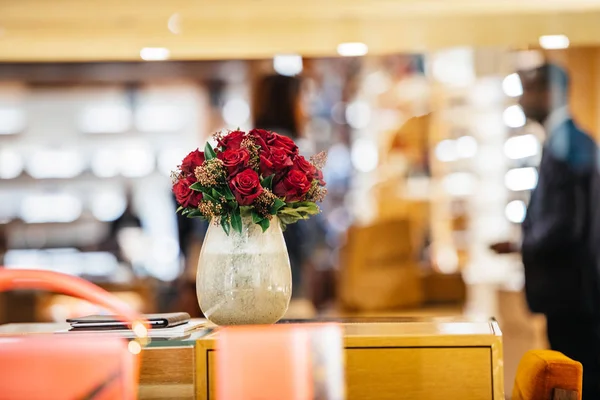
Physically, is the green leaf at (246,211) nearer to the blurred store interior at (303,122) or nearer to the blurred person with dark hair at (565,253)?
the blurred person with dark hair at (565,253)

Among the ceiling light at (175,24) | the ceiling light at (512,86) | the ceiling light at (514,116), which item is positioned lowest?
Answer: the ceiling light at (514,116)

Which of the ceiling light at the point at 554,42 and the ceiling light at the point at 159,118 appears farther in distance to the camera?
the ceiling light at the point at 159,118

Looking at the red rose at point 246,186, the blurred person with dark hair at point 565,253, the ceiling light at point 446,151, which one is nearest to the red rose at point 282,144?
the red rose at point 246,186

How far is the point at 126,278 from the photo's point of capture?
21.6 feet

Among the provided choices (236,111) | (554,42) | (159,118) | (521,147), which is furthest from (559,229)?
(159,118)

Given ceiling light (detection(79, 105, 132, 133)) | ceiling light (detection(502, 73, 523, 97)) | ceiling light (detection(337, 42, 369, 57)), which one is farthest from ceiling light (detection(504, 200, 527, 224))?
ceiling light (detection(79, 105, 132, 133))

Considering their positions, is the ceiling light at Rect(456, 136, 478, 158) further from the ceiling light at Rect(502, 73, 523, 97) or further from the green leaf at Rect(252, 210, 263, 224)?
the green leaf at Rect(252, 210, 263, 224)

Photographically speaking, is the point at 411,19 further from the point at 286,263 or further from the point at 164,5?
the point at 286,263

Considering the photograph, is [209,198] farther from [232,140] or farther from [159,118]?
[159,118]

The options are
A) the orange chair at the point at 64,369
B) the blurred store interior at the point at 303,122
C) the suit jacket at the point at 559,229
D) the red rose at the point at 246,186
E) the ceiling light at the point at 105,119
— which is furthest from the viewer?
the ceiling light at the point at 105,119

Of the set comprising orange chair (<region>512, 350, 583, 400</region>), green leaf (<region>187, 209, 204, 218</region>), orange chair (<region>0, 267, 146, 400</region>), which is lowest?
orange chair (<region>512, 350, 583, 400</region>)

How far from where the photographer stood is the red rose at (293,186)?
1707 millimetres

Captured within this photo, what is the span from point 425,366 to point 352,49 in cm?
544

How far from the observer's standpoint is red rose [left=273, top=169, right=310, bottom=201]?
1.71 meters
